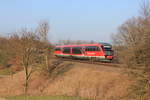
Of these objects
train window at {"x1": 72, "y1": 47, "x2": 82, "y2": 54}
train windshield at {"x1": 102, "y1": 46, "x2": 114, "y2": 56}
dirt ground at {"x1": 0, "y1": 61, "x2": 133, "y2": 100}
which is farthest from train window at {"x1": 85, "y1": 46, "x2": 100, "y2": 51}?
dirt ground at {"x1": 0, "y1": 61, "x2": 133, "y2": 100}

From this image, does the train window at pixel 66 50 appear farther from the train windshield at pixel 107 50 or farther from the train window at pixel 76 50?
the train windshield at pixel 107 50

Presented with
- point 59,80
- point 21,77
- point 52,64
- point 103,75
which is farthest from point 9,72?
point 103,75

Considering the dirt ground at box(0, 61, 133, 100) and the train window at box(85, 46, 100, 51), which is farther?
the train window at box(85, 46, 100, 51)

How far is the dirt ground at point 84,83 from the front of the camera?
15925 mm

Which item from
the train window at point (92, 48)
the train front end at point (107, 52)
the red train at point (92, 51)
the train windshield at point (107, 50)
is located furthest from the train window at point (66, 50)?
the train windshield at point (107, 50)

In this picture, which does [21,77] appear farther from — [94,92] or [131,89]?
[131,89]

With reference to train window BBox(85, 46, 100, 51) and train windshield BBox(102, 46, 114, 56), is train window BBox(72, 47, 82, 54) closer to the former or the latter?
train window BBox(85, 46, 100, 51)

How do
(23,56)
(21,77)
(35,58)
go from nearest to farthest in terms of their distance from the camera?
(23,56), (35,58), (21,77)

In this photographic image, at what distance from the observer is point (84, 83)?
20.1 m

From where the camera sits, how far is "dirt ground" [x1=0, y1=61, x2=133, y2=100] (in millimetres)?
15925

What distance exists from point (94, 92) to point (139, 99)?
21.1 ft

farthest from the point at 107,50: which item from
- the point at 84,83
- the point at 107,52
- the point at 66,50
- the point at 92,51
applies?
the point at 66,50

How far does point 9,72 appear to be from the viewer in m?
35.9

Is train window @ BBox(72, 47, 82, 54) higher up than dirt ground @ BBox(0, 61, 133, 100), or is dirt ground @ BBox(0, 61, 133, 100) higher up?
train window @ BBox(72, 47, 82, 54)
